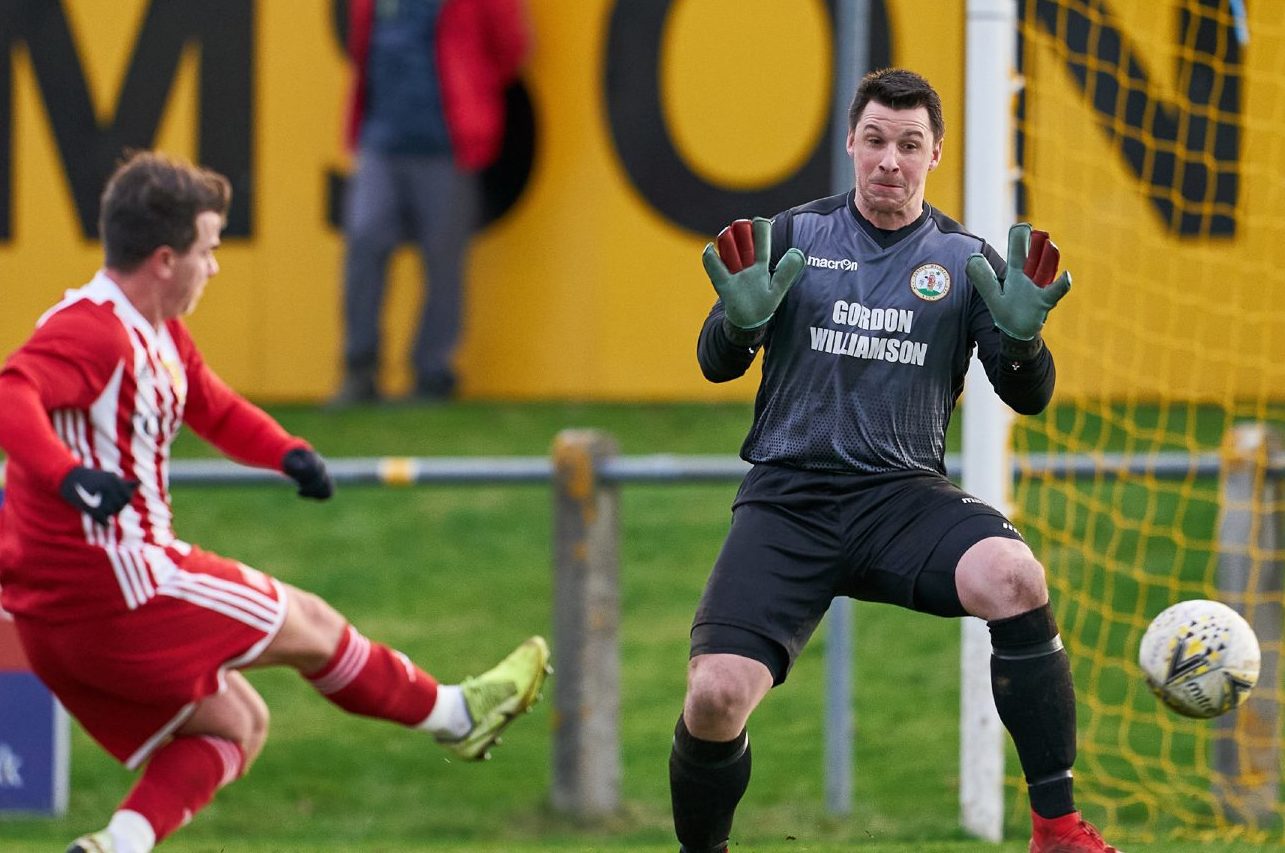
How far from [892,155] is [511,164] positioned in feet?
18.8

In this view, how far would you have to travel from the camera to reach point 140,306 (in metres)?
4.82

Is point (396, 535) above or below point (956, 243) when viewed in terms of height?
below

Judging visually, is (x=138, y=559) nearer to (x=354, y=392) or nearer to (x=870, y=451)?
(x=870, y=451)

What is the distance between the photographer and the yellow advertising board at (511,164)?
33.0 ft

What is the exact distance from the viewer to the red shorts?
15.4 feet

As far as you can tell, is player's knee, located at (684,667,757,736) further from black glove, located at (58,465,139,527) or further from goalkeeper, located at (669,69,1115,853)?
black glove, located at (58,465,139,527)

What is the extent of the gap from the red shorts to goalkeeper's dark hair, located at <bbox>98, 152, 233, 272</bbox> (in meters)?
0.74

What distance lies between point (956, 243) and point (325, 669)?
188cm

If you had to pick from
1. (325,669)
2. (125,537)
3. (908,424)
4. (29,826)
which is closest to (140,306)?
(125,537)

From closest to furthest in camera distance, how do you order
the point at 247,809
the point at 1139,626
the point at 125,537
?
the point at 125,537
the point at 247,809
the point at 1139,626

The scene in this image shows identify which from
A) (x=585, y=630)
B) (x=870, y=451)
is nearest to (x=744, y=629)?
(x=870, y=451)

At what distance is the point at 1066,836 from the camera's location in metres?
4.47

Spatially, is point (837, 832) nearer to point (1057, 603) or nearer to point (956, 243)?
point (1057, 603)

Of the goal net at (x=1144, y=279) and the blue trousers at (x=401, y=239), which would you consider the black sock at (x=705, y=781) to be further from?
the blue trousers at (x=401, y=239)
